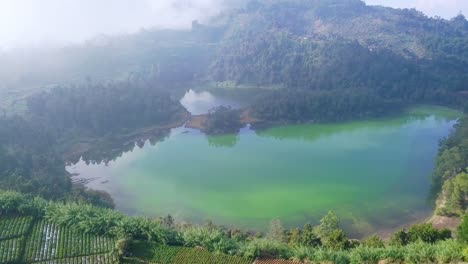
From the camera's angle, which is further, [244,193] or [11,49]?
[11,49]

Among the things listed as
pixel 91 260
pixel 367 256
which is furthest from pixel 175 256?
pixel 367 256

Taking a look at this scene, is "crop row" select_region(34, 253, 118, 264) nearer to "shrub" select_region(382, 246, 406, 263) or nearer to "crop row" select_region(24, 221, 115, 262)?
"crop row" select_region(24, 221, 115, 262)

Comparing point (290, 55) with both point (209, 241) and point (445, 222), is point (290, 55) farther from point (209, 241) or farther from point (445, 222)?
point (209, 241)

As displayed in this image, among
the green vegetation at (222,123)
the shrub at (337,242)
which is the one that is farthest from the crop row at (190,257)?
the green vegetation at (222,123)

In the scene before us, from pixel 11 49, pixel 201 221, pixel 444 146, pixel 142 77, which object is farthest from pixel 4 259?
pixel 11 49

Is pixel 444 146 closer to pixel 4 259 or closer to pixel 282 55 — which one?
pixel 4 259

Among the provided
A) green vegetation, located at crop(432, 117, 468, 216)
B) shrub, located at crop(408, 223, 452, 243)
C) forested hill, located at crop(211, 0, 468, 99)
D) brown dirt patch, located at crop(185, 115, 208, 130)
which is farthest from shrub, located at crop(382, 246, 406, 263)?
forested hill, located at crop(211, 0, 468, 99)
